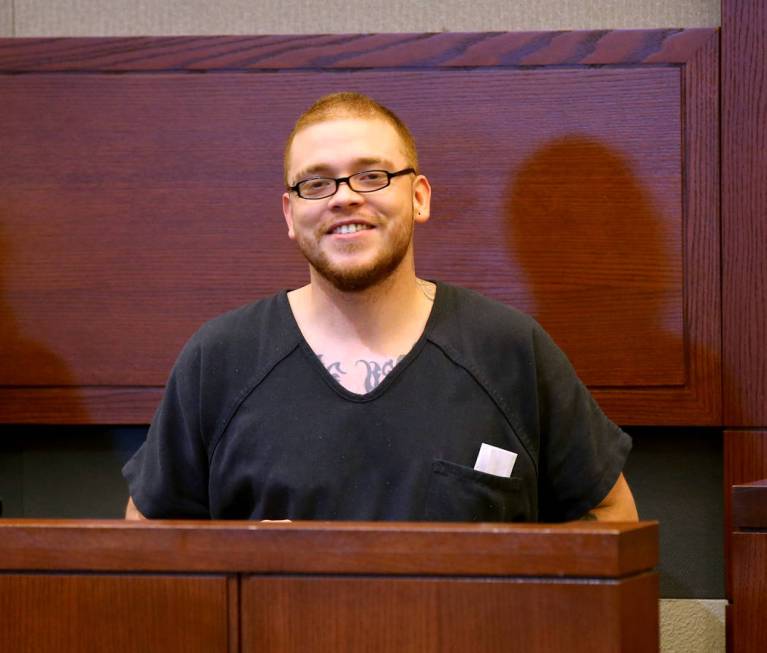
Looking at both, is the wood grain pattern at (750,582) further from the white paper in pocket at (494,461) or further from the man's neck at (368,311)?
the man's neck at (368,311)

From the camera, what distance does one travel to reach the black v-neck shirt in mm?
1614

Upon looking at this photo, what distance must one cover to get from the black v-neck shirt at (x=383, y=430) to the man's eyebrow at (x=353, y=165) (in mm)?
196

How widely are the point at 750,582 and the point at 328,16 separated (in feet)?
4.03

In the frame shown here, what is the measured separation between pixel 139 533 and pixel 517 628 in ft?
1.10

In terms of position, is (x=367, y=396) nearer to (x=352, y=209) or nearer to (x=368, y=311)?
(x=368, y=311)

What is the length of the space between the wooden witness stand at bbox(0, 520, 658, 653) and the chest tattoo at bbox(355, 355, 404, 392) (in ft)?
1.98

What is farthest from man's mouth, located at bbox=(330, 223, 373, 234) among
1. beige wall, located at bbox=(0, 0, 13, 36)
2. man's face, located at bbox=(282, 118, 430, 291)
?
beige wall, located at bbox=(0, 0, 13, 36)

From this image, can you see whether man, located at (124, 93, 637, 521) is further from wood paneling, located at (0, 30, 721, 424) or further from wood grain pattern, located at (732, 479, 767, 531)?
wood paneling, located at (0, 30, 721, 424)

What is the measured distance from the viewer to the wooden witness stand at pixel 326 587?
39.8 inches

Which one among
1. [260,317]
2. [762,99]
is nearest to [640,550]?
[260,317]

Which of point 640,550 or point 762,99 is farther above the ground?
point 762,99

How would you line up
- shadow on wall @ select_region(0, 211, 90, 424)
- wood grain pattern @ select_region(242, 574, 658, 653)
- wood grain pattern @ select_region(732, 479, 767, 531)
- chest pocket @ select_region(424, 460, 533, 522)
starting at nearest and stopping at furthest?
wood grain pattern @ select_region(242, 574, 658, 653)
wood grain pattern @ select_region(732, 479, 767, 531)
chest pocket @ select_region(424, 460, 533, 522)
shadow on wall @ select_region(0, 211, 90, 424)

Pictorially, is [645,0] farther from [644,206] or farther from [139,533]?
[139,533]

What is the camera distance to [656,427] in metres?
2.09
